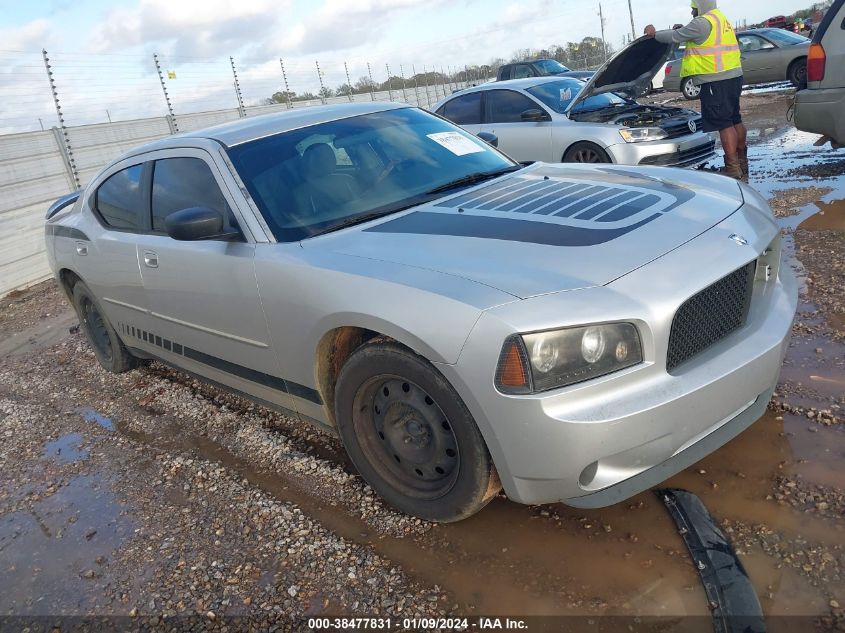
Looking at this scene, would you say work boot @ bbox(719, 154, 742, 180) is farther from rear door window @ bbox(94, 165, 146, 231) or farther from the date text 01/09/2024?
the date text 01/09/2024

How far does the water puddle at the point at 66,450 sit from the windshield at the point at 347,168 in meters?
2.03

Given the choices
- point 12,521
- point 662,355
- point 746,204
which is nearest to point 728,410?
point 662,355

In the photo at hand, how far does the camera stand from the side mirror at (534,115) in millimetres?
7863

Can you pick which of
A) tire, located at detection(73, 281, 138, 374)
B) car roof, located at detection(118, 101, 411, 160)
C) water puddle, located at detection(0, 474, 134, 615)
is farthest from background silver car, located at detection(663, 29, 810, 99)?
water puddle, located at detection(0, 474, 134, 615)

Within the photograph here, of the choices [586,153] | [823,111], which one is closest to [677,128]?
[586,153]

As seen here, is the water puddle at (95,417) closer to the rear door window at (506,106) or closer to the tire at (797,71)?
the rear door window at (506,106)

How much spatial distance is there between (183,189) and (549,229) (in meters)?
2.05

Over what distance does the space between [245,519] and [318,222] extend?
1357 mm

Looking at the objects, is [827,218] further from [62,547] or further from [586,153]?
[62,547]

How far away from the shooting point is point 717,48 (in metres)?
6.77

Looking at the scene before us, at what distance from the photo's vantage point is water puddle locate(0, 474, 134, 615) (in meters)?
2.60

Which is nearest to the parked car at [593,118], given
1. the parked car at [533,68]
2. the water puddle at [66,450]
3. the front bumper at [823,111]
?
the front bumper at [823,111]

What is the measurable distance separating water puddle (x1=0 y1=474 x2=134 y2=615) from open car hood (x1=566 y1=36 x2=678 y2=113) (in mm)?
5835

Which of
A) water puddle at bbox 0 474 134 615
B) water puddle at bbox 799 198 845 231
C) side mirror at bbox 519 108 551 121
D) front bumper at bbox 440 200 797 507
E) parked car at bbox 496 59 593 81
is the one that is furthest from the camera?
parked car at bbox 496 59 593 81
